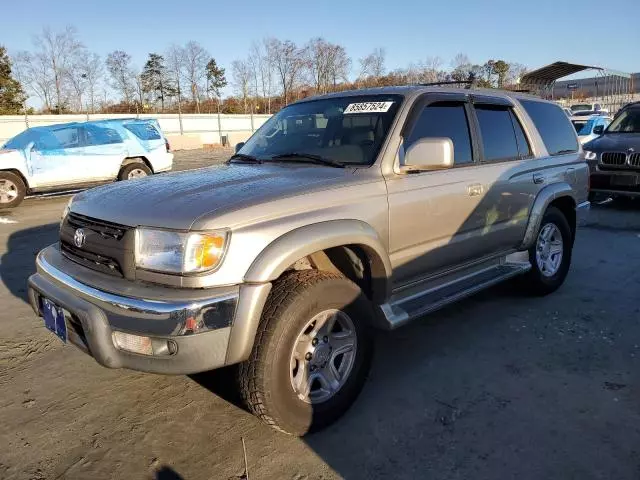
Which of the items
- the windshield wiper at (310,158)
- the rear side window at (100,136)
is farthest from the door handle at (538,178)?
the rear side window at (100,136)

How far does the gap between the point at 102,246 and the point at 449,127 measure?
2.52 m

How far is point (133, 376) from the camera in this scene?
355 cm

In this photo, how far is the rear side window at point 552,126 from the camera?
15.8ft

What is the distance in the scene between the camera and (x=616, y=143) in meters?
9.09

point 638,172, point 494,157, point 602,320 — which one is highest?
point 494,157

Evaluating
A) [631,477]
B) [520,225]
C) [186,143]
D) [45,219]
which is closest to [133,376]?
Result: [631,477]

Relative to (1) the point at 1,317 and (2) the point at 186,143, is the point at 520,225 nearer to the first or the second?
(1) the point at 1,317

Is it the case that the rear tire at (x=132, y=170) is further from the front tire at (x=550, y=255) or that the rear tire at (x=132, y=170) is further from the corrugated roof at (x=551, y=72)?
the corrugated roof at (x=551, y=72)

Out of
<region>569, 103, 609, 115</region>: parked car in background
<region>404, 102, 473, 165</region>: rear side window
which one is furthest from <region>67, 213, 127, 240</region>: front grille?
<region>569, 103, 609, 115</region>: parked car in background

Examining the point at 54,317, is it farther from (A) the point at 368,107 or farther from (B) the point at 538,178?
(B) the point at 538,178

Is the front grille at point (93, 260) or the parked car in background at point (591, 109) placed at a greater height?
the parked car in background at point (591, 109)

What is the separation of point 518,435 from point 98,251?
2451 mm

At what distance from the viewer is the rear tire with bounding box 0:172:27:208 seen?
35.5 ft

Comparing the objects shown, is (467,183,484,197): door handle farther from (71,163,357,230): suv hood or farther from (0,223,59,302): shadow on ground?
(0,223,59,302): shadow on ground
